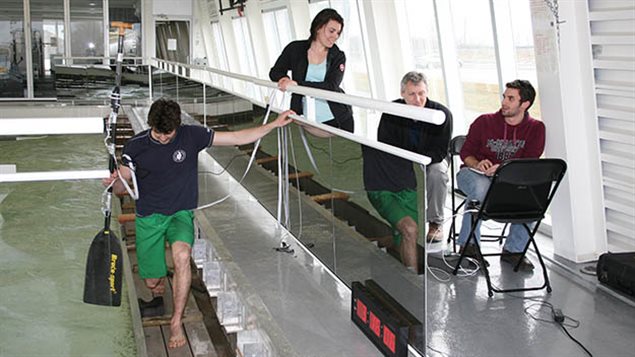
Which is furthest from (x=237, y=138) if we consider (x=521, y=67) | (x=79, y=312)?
(x=521, y=67)

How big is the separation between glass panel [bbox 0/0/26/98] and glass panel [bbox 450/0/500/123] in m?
13.9

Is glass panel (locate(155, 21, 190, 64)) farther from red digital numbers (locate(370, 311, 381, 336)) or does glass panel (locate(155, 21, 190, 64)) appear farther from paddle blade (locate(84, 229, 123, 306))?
red digital numbers (locate(370, 311, 381, 336))

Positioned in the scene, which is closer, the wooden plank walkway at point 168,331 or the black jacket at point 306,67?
the wooden plank walkway at point 168,331

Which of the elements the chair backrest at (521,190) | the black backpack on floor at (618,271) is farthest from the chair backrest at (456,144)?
the black backpack on floor at (618,271)

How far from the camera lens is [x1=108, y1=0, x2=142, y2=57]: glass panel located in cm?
1886

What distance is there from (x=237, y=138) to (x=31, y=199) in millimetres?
7222

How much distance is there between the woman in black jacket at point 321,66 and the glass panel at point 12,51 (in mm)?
15192

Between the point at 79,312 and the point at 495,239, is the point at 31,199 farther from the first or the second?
the point at 495,239

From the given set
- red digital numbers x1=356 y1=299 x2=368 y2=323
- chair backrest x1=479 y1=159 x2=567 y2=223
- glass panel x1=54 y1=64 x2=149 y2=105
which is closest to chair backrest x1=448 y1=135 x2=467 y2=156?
chair backrest x1=479 y1=159 x2=567 y2=223

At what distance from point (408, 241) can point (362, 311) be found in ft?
1.97

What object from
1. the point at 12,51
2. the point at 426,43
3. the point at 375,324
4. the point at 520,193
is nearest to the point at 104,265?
the point at 375,324

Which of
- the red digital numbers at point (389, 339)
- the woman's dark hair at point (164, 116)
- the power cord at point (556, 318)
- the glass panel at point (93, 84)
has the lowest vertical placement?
the power cord at point (556, 318)

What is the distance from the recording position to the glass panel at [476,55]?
269 inches

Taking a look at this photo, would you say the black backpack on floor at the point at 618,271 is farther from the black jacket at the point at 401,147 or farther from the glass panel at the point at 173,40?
the glass panel at the point at 173,40
